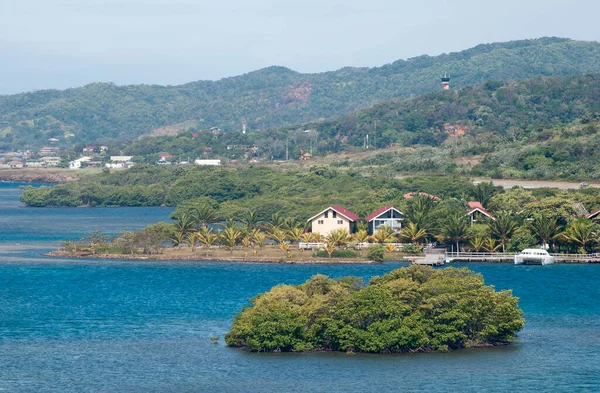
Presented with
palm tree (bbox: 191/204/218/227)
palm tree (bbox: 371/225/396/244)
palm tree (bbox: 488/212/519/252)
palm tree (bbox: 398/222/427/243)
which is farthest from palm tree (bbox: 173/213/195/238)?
palm tree (bbox: 488/212/519/252)

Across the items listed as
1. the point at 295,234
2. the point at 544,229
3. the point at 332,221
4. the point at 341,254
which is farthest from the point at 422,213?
the point at 295,234

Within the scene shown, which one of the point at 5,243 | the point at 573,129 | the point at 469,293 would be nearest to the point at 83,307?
the point at 469,293

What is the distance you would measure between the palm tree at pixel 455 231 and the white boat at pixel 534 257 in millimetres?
4669

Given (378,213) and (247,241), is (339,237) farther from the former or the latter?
(247,241)

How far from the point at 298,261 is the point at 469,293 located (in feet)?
102

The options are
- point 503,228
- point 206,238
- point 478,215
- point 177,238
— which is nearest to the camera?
point 503,228

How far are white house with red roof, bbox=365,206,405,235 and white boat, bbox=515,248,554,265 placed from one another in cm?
1148

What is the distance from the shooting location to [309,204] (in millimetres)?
107938

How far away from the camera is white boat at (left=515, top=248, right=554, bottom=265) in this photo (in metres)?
75.1

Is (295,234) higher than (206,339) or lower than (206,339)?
higher

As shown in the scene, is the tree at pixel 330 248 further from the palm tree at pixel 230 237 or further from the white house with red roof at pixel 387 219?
the palm tree at pixel 230 237

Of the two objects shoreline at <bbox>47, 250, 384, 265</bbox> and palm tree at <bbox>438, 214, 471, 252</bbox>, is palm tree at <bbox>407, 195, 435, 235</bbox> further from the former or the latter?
shoreline at <bbox>47, 250, 384, 265</bbox>

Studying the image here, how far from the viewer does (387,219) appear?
3344 inches

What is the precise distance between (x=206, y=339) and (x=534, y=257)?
3216 cm
